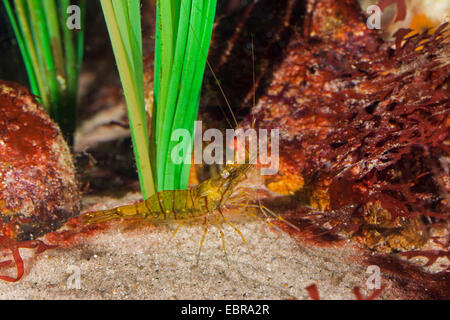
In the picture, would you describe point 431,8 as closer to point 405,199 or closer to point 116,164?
point 405,199

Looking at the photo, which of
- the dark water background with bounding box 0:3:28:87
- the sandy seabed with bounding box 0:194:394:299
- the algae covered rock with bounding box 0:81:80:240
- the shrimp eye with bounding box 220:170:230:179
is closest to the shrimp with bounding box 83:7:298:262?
the shrimp eye with bounding box 220:170:230:179

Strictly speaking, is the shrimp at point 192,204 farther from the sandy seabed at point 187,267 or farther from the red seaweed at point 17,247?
the red seaweed at point 17,247

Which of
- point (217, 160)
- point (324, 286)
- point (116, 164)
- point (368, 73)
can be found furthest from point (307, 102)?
point (116, 164)

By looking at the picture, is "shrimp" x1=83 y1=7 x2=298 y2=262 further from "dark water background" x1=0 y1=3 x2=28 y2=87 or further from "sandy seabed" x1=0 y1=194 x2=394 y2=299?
"dark water background" x1=0 y1=3 x2=28 y2=87

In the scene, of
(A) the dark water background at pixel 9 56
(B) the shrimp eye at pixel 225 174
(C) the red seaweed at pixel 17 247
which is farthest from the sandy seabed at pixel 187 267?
(A) the dark water background at pixel 9 56

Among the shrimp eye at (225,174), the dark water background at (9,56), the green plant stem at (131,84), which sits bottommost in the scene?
the shrimp eye at (225,174)

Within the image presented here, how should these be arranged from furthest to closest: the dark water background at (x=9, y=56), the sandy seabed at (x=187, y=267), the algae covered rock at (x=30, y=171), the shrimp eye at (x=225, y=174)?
the dark water background at (x=9, y=56) → the shrimp eye at (x=225, y=174) → the algae covered rock at (x=30, y=171) → the sandy seabed at (x=187, y=267)

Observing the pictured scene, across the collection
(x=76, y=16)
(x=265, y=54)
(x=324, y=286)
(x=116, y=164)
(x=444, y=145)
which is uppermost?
(x=76, y=16)
